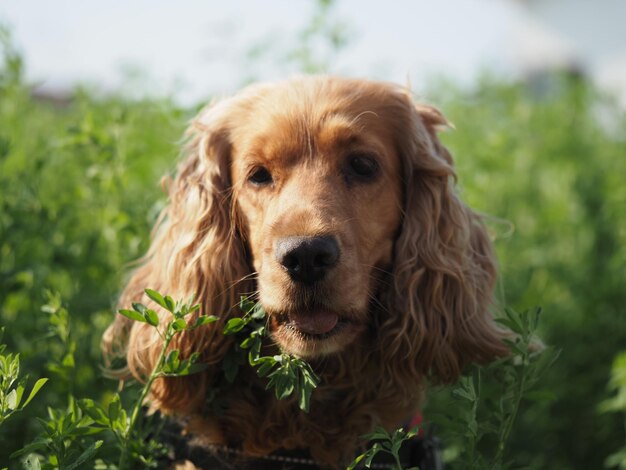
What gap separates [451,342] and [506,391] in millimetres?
394

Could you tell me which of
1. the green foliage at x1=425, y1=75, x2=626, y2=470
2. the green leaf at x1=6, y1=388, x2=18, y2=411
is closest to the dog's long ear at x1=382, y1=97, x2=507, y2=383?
the green foliage at x1=425, y1=75, x2=626, y2=470

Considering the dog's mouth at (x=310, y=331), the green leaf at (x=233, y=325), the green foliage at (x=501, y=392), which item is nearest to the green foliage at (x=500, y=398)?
the green foliage at (x=501, y=392)

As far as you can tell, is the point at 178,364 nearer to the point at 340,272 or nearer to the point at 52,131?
the point at 340,272

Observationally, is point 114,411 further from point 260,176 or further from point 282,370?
point 260,176

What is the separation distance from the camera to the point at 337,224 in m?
2.70

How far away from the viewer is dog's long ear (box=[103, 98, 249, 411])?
115 inches

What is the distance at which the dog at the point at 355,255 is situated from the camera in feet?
9.56

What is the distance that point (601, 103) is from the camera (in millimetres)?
6965

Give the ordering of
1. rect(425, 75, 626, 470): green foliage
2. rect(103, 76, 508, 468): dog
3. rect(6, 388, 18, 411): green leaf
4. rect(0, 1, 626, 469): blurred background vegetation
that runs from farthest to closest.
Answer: rect(425, 75, 626, 470): green foliage
rect(0, 1, 626, 469): blurred background vegetation
rect(103, 76, 508, 468): dog
rect(6, 388, 18, 411): green leaf

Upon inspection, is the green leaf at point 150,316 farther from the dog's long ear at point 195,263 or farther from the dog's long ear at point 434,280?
the dog's long ear at point 434,280

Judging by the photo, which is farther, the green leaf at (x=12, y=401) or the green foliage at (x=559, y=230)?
Answer: the green foliage at (x=559, y=230)

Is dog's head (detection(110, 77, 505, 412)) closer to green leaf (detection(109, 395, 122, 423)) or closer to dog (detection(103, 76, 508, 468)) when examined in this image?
dog (detection(103, 76, 508, 468))

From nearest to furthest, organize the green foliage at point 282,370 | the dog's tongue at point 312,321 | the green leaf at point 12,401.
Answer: the green leaf at point 12,401 < the green foliage at point 282,370 < the dog's tongue at point 312,321

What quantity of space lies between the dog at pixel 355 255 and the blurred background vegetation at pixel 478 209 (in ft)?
1.42
